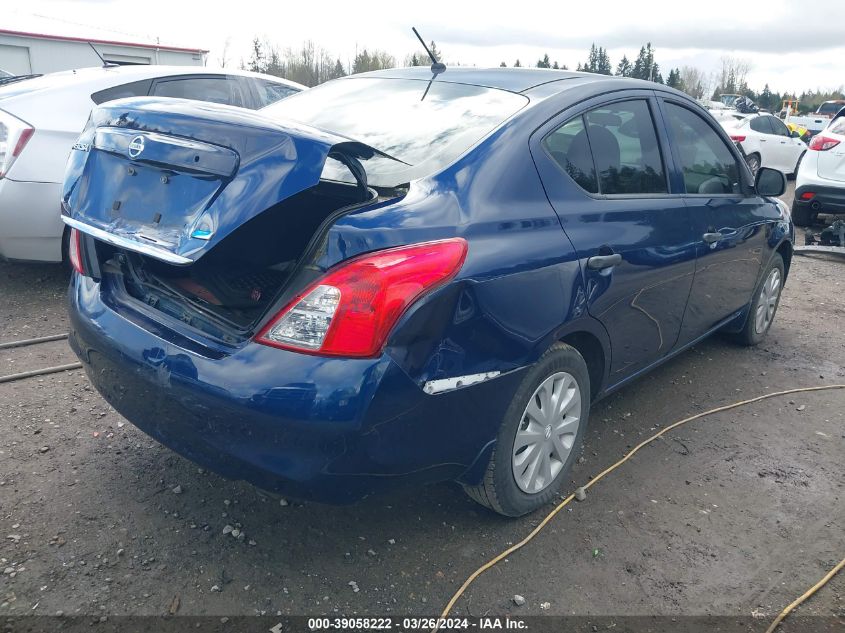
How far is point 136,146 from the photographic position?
2.32 meters

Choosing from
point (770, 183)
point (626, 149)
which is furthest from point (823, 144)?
point (626, 149)

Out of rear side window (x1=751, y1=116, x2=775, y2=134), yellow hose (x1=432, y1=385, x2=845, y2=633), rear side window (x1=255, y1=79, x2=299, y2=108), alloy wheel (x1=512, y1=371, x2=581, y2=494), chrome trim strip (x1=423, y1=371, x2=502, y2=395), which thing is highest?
rear side window (x1=255, y1=79, x2=299, y2=108)

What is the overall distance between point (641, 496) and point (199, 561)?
72.7 inches

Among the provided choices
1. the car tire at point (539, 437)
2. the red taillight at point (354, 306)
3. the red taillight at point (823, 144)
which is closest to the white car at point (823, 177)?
the red taillight at point (823, 144)

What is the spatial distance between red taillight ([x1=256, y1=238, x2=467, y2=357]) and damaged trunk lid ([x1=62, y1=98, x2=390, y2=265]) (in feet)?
0.96

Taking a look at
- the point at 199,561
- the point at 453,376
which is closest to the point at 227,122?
the point at 453,376

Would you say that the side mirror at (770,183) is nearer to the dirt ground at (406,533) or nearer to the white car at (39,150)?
the dirt ground at (406,533)

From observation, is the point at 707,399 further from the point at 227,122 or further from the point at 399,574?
the point at 227,122

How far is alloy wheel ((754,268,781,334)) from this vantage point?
4.84 m

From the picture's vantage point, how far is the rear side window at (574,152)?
2770 mm

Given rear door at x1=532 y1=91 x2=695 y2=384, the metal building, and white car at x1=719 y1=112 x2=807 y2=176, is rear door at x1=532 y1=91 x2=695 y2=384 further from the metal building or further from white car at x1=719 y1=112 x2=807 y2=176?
the metal building

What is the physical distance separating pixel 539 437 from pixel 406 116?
1422 millimetres

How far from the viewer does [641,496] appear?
3066 mm

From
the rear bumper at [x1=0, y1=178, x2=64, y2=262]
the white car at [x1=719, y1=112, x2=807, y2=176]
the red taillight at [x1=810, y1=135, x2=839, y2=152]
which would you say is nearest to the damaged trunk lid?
the rear bumper at [x1=0, y1=178, x2=64, y2=262]
